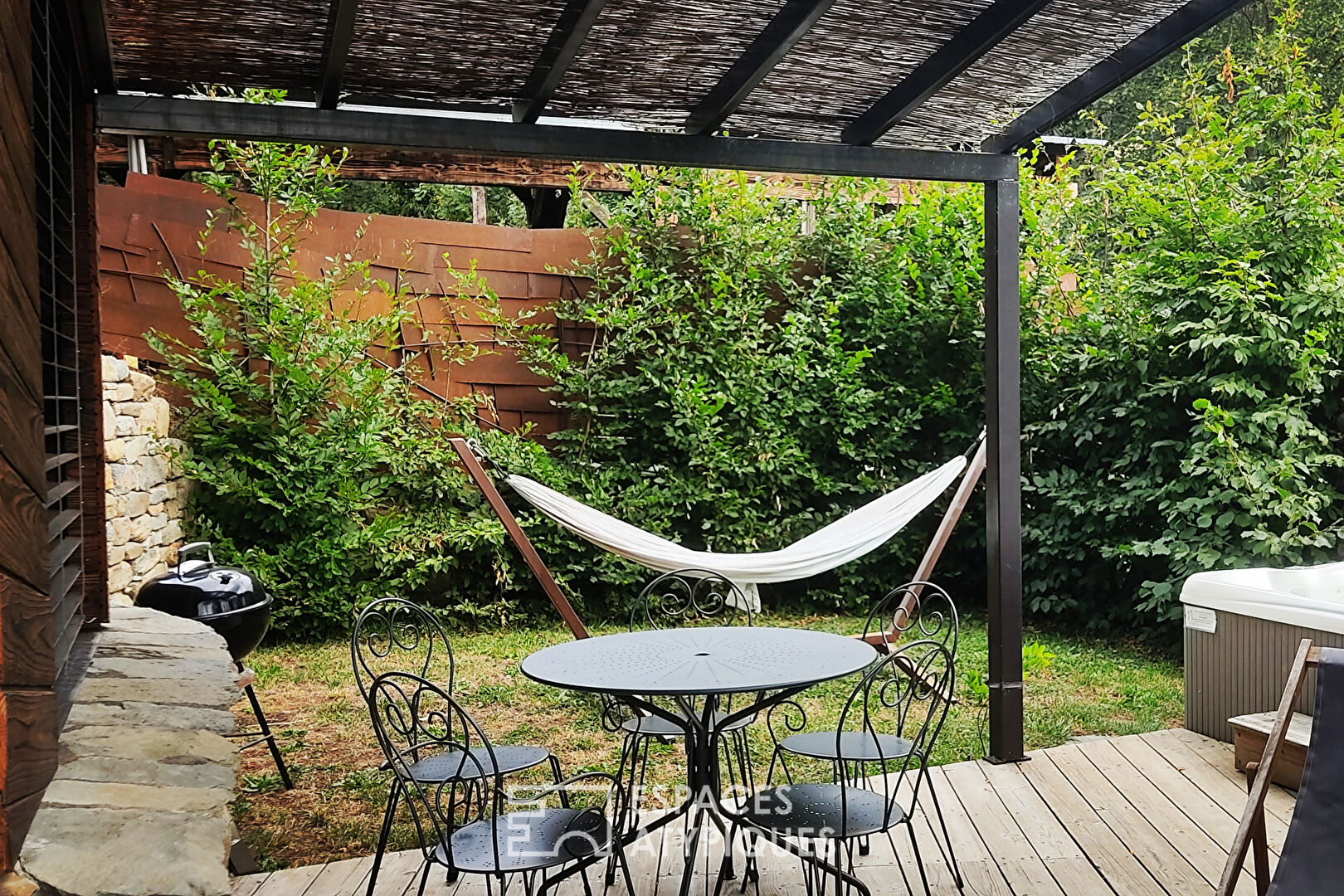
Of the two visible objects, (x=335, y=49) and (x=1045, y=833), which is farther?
(x=1045, y=833)

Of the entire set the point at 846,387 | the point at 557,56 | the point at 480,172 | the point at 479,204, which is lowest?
the point at 846,387

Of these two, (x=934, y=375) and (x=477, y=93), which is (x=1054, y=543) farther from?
(x=477, y=93)

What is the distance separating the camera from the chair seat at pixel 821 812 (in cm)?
198

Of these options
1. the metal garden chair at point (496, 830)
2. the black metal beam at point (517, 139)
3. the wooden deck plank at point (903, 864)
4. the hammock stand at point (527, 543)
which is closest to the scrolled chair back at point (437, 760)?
the metal garden chair at point (496, 830)

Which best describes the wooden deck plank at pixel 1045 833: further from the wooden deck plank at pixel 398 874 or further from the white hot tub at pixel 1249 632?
the wooden deck plank at pixel 398 874

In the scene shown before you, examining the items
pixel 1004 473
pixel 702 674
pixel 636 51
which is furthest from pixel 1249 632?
pixel 636 51

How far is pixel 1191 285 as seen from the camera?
434cm

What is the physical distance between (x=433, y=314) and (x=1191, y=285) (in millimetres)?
3472

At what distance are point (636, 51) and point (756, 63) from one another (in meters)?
0.28

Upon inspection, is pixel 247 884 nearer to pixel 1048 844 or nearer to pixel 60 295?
pixel 60 295

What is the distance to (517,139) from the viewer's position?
99.8 inches

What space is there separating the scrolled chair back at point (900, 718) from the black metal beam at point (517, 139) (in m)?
1.32

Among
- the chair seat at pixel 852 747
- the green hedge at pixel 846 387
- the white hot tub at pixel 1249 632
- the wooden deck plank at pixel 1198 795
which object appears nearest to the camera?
the chair seat at pixel 852 747

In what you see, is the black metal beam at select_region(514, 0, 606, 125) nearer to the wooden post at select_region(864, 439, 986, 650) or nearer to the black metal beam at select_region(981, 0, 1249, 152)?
the black metal beam at select_region(981, 0, 1249, 152)
